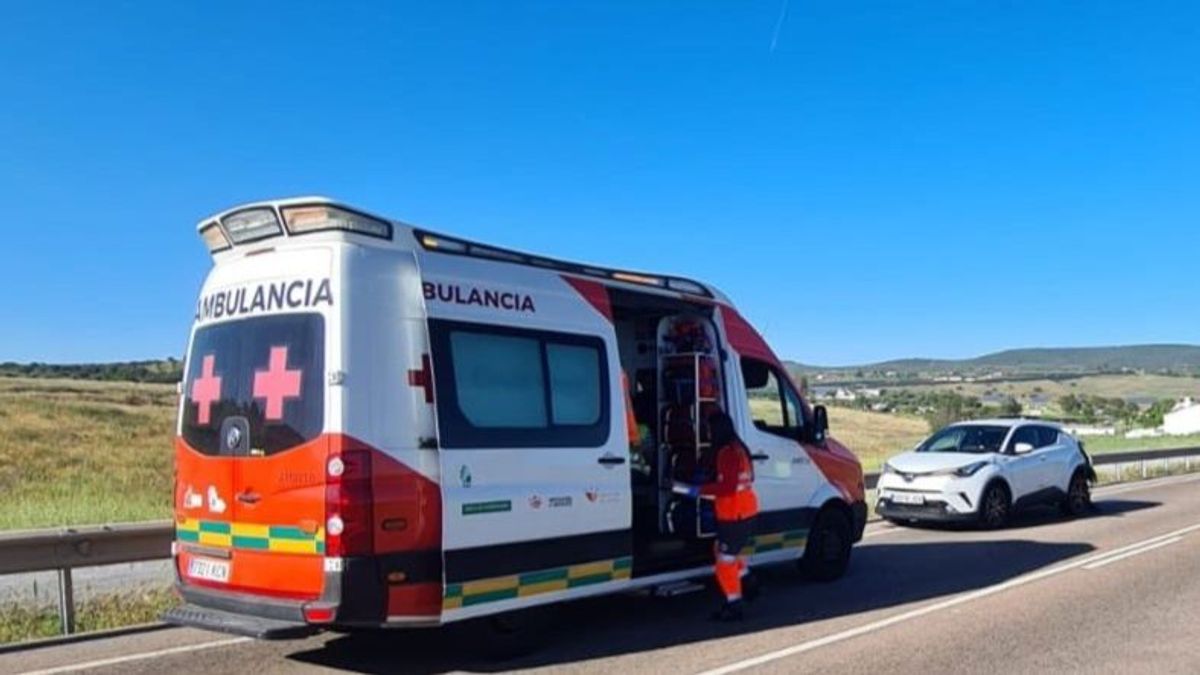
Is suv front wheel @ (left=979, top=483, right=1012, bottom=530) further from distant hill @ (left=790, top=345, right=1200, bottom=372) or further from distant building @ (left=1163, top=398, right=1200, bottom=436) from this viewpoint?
distant hill @ (left=790, top=345, right=1200, bottom=372)

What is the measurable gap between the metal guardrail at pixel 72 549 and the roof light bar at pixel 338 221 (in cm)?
344

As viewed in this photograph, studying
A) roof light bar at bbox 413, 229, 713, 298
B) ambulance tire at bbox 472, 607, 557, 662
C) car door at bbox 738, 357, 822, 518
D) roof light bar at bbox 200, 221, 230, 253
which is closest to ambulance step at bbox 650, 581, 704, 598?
car door at bbox 738, 357, 822, 518

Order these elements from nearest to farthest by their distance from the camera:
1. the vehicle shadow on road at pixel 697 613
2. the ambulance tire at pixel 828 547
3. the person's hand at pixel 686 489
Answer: the vehicle shadow on road at pixel 697 613
the person's hand at pixel 686 489
the ambulance tire at pixel 828 547

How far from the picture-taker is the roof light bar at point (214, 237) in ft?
23.8

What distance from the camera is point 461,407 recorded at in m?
6.73

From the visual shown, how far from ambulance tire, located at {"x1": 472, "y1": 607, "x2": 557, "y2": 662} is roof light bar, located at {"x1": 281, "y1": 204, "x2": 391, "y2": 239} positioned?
2.57m

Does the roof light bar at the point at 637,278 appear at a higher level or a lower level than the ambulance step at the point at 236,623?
higher

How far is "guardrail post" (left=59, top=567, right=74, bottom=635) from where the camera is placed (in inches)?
319

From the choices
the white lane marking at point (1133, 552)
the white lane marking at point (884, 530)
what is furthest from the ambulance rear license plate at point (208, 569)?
the white lane marking at point (884, 530)

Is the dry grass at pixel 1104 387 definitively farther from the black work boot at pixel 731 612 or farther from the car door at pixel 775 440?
the black work boot at pixel 731 612

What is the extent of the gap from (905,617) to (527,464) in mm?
3548

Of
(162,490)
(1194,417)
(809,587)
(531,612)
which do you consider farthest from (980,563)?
(1194,417)

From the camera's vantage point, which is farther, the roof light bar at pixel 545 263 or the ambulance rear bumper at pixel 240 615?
the roof light bar at pixel 545 263

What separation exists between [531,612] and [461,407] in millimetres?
1534
